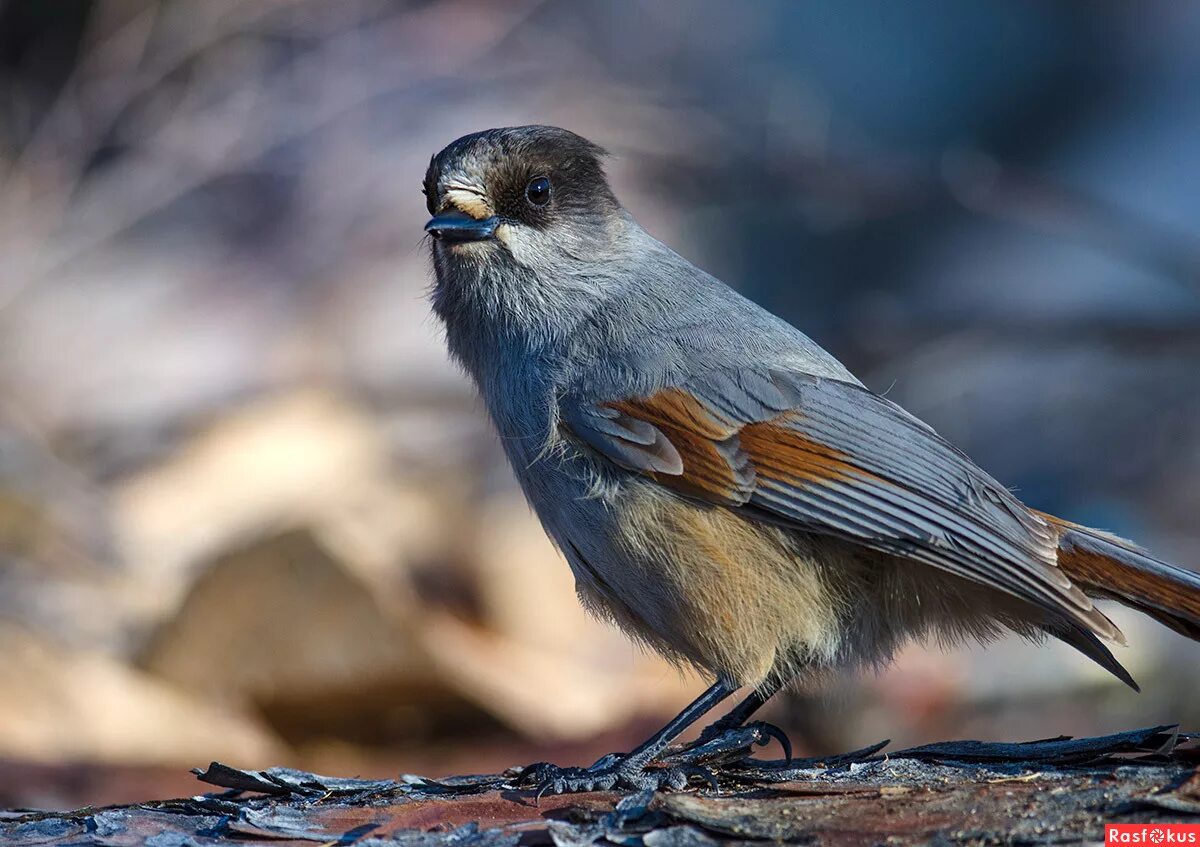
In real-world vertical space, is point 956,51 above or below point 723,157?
above

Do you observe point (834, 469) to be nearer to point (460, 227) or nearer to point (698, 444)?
point (698, 444)

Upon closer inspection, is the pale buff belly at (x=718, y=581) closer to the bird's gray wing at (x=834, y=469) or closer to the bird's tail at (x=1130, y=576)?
the bird's gray wing at (x=834, y=469)

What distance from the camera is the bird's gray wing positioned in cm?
338

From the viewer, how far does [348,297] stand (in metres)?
8.59

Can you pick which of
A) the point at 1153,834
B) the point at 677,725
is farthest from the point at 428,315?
the point at 1153,834

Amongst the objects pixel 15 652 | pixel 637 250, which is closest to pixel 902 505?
pixel 637 250

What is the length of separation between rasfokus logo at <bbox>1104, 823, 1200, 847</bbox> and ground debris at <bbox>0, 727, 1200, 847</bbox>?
23mm

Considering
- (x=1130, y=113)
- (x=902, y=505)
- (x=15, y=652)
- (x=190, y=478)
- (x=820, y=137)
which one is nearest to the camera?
(x=902, y=505)

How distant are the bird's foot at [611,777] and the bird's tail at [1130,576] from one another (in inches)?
41.9

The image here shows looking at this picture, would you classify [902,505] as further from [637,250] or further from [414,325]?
[414,325]

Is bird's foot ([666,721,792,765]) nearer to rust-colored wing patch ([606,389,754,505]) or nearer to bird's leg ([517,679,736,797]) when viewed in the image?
bird's leg ([517,679,736,797])

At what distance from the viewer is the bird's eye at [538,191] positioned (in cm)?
395

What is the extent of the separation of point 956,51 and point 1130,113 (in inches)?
44.0

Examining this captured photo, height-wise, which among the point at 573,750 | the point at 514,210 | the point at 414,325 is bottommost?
the point at 573,750
